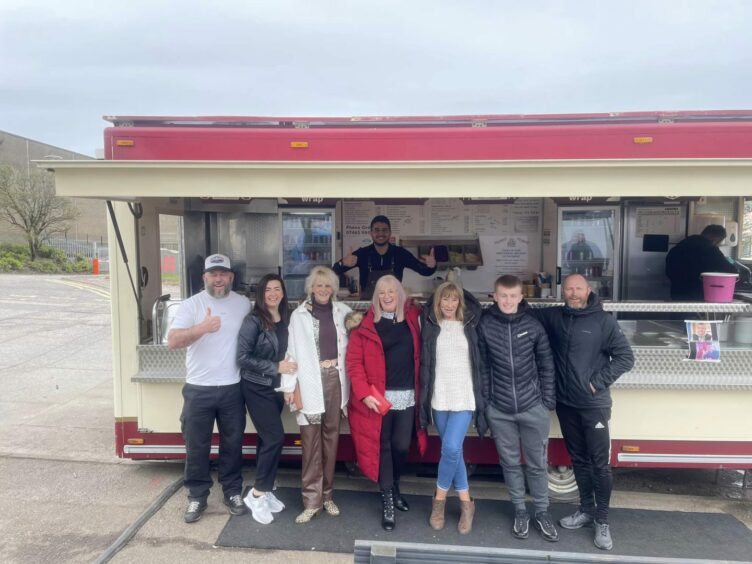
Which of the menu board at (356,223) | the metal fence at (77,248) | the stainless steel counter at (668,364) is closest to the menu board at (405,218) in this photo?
the menu board at (356,223)

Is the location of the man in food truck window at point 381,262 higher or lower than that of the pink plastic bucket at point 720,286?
higher

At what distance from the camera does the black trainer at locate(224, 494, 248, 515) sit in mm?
3587

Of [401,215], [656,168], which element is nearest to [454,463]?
[656,168]

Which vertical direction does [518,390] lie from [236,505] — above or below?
above

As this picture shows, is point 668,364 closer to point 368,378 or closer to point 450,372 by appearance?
point 450,372

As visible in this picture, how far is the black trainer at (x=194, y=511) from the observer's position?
3.50 metres

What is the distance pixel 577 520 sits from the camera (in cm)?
346

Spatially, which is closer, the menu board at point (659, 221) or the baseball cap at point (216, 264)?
the baseball cap at point (216, 264)

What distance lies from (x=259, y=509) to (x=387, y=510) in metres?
0.77

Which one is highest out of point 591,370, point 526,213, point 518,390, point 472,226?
point 526,213

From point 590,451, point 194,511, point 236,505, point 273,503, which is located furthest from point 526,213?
point 194,511

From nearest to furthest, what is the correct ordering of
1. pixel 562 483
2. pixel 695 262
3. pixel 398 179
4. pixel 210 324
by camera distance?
pixel 398 179 < pixel 210 324 < pixel 562 483 < pixel 695 262

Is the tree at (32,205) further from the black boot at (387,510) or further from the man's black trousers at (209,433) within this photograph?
the black boot at (387,510)

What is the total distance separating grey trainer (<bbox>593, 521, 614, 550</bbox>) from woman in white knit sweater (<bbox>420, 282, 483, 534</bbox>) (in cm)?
74
